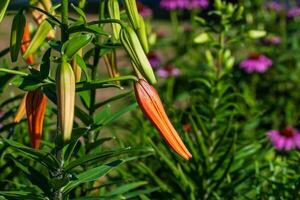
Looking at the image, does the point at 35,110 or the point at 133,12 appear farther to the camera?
the point at 35,110

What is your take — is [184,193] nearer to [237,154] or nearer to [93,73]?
[237,154]

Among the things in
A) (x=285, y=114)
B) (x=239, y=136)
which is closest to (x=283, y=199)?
(x=239, y=136)

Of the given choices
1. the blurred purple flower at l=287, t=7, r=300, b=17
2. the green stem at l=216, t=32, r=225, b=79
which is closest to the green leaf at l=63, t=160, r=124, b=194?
the green stem at l=216, t=32, r=225, b=79

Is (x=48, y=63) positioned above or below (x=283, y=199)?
above

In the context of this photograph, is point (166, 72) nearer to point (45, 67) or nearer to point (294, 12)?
point (294, 12)

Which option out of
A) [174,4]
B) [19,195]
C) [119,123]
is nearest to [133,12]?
[19,195]

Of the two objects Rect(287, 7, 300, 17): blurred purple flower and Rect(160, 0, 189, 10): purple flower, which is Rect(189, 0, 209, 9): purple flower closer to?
Rect(160, 0, 189, 10): purple flower
